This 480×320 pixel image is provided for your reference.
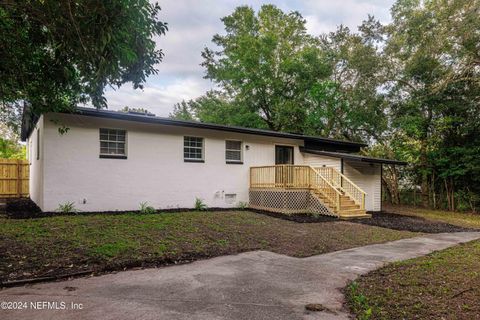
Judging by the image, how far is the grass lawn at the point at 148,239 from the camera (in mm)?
4977

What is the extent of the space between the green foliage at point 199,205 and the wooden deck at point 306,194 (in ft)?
8.14

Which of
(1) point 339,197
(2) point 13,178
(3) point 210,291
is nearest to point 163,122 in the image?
(1) point 339,197

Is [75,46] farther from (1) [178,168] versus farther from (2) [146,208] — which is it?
(1) [178,168]

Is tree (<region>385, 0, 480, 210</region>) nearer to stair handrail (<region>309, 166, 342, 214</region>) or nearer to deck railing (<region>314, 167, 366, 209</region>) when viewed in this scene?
deck railing (<region>314, 167, 366, 209</region>)

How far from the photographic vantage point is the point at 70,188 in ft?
31.4

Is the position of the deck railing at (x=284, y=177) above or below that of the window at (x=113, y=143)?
below

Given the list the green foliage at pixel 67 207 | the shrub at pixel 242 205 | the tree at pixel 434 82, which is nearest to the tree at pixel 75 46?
the green foliage at pixel 67 207

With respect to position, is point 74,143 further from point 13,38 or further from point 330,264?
point 330,264

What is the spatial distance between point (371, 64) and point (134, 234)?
17175 mm

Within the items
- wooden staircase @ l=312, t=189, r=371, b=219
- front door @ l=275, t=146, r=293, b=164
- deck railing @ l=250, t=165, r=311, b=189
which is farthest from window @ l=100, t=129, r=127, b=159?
wooden staircase @ l=312, t=189, r=371, b=219

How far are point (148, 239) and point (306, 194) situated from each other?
740cm

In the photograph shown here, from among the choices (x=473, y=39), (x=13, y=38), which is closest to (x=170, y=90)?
(x=473, y=39)

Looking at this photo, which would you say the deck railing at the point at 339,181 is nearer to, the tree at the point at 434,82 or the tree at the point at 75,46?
the tree at the point at 434,82

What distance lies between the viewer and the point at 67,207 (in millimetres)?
9391
